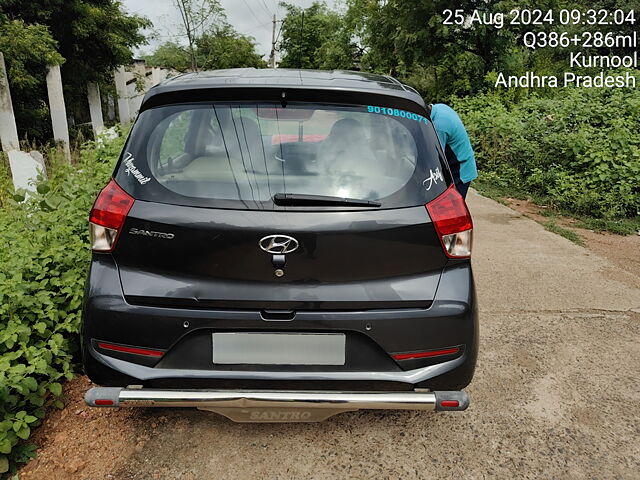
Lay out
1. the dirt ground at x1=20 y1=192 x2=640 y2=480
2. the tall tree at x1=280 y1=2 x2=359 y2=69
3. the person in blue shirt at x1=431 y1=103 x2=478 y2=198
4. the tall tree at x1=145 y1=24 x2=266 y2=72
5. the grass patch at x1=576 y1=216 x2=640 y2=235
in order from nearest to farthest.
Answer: the dirt ground at x1=20 y1=192 x2=640 y2=480
the person in blue shirt at x1=431 y1=103 x2=478 y2=198
the grass patch at x1=576 y1=216 x2=640 y2=235
the tall tree at x1=145 y1=24 x2=266 y2=72
the tall tree at x1=280 y1=2 x2=359 y2=69

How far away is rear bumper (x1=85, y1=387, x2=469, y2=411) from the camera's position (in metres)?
2.06

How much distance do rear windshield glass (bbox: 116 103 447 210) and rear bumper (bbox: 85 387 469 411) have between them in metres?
0.77

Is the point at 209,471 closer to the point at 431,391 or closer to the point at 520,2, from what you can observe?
the point at 431,391

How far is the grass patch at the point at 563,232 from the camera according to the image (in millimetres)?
6343

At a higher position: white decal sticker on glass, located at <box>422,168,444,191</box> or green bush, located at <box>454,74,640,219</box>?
white decal sticker on glass, located at <box>422,168,444,191</box>

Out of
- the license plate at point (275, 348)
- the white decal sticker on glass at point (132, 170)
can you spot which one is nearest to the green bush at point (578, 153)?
the license plate at point (275, 348)

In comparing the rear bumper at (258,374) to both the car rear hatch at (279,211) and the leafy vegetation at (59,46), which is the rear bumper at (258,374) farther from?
the leafy vegetation at (59,46)

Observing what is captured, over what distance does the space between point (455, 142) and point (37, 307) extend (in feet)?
11.2

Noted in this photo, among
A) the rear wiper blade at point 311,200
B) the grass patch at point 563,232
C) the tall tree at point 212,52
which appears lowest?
the grass patch at point 563,232

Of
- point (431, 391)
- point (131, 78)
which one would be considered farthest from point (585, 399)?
point (131, 78)

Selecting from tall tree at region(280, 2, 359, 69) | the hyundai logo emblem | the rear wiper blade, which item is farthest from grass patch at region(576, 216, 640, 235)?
tall tree at region(280, 2, 359, 69)

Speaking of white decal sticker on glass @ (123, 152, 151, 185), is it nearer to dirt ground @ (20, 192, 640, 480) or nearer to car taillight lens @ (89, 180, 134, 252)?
car taillight lens @ (89, 180, 134, 252)

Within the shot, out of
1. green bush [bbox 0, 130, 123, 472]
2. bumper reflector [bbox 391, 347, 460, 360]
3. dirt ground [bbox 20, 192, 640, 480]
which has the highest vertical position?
bumper reflector [bbox 391, 347, 460, 360]

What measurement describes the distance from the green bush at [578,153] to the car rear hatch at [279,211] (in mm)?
6064
